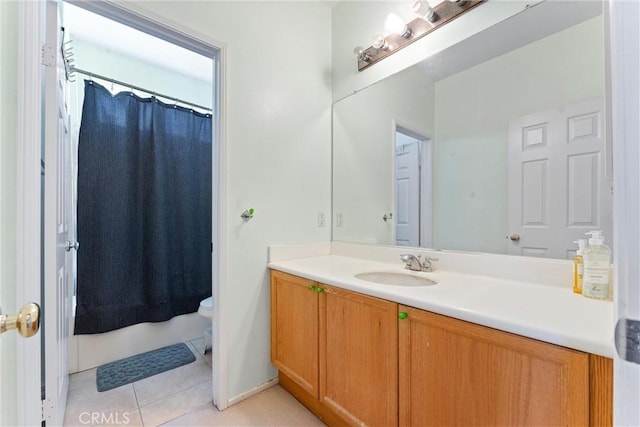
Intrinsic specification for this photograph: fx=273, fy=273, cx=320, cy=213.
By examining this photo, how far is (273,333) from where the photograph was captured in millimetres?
1677

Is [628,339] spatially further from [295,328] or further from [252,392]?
[252,392]

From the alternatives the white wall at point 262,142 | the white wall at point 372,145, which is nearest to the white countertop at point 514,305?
the white wall at point 262,142

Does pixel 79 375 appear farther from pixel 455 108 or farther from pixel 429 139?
pixel 455 108

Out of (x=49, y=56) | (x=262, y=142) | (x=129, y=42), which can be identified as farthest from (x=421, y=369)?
(x=129, y=42)

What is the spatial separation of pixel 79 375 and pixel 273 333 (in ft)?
4.53

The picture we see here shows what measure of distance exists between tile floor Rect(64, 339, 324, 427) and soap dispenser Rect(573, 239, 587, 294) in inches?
51.7

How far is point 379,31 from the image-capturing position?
175 cm

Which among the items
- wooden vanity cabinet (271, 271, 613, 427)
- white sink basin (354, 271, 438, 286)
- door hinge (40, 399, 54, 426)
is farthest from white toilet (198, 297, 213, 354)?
white sink basin (354, 271, 438, 286)

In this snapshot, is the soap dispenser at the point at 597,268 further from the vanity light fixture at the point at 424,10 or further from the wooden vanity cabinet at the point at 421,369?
the vanity light fixture at the point at 424,10

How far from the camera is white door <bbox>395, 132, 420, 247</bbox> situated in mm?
Answer: 1642

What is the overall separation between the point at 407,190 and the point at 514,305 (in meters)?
0.94

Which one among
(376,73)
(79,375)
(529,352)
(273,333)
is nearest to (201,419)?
(273,333)

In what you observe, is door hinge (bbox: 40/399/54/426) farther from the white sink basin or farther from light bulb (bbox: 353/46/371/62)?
light bulb (bbox: 353/46/371/62)

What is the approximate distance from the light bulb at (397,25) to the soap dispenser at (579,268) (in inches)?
53.6
